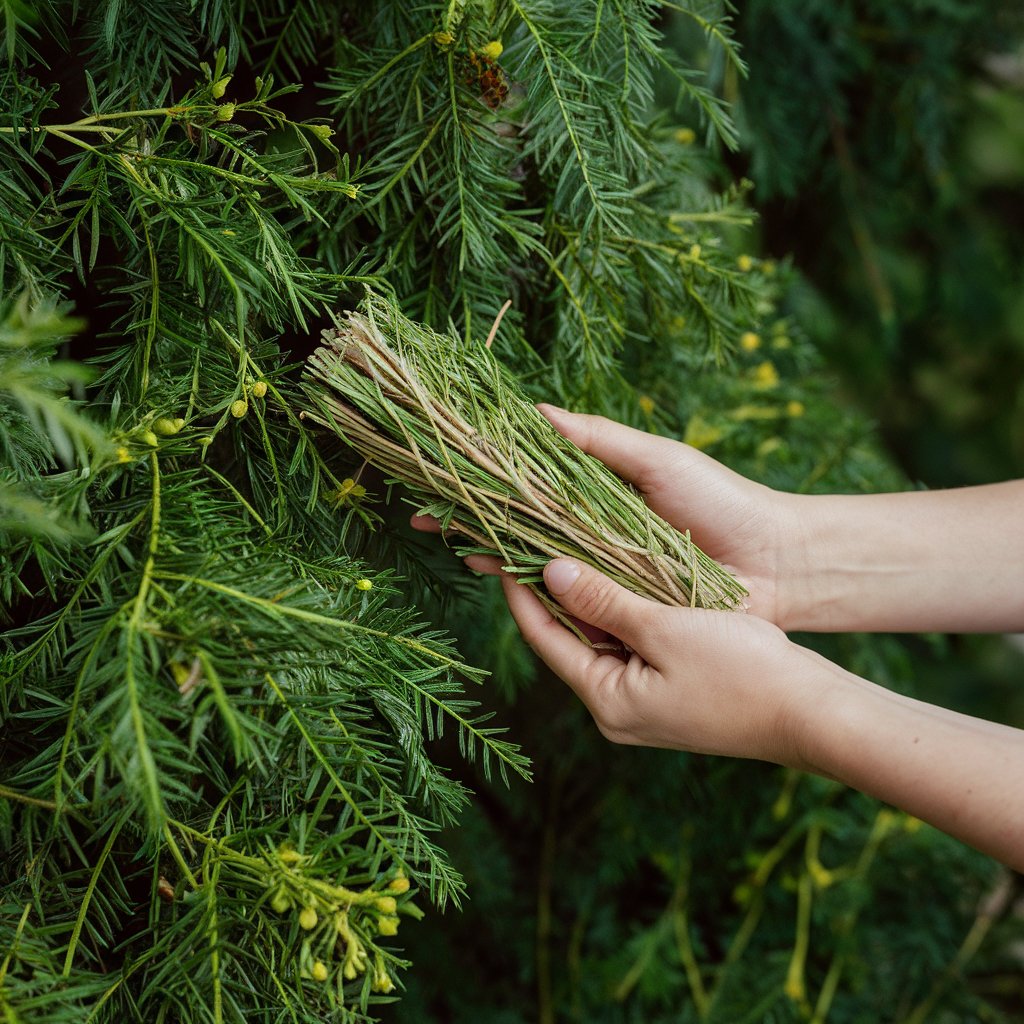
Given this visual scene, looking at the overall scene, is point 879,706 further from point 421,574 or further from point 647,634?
point 421,574

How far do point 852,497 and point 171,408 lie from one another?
76 centimetres

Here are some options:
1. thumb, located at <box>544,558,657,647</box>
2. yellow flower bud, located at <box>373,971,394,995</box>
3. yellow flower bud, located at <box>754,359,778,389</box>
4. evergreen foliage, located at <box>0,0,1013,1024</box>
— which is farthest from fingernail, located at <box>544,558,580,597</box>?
yellow flower bud, located at <box>754,359,778,389</box>

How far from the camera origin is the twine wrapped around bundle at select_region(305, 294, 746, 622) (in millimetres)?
694

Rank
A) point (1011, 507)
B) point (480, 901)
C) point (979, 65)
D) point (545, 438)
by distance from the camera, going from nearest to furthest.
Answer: point (545, 438)
point (1011, 507)
point (480, 901)
point (979, 65)

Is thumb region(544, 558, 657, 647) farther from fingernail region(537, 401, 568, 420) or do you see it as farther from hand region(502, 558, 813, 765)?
fingernail region(537, 401, 568, 420)

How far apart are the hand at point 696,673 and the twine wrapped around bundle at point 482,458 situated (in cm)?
4

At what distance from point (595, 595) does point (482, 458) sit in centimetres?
15

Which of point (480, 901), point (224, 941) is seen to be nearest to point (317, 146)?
point (224, 941)

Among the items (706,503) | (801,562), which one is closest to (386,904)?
(706,503)

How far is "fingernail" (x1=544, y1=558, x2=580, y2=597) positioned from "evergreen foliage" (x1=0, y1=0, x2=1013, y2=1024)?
0.12 m

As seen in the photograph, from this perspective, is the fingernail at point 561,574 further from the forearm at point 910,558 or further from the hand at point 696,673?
the forearm at point 910,558

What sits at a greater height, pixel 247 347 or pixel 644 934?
pixel 247 347

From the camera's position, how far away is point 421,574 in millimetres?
801

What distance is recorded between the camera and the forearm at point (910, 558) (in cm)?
99
